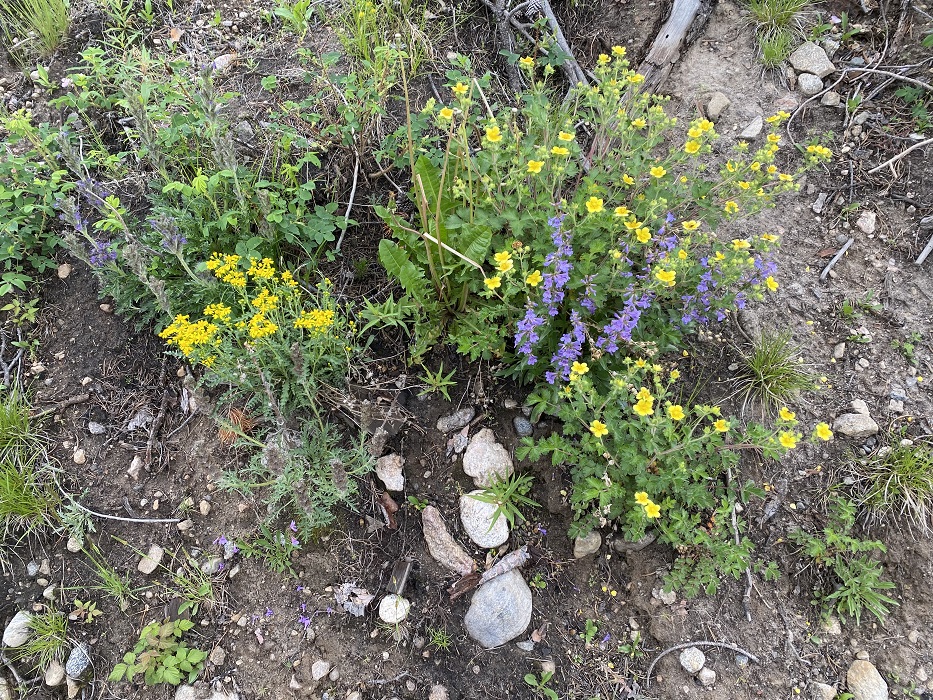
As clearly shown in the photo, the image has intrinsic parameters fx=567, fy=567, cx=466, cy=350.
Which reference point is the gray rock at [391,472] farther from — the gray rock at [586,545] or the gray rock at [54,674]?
the gray rock at [54,674]

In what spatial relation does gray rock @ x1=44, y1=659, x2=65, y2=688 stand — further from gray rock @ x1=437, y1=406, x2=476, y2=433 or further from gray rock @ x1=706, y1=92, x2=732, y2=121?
gray rock @ x1=706, y1=92, x2=732, y2=121

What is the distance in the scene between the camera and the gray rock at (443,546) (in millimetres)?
2783

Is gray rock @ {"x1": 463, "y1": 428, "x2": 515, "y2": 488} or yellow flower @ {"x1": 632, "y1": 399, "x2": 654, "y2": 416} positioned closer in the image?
yellow flower @ {"x1": 632, "y1": 399, "x2": 654, "y2": 416}

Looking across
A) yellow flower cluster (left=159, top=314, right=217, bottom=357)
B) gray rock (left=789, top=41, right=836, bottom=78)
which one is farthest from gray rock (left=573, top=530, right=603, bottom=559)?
gray rock (left=789, top=41, right=836, bottom=78)

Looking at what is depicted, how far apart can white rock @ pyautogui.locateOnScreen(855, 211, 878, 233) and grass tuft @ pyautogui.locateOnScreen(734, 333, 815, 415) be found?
1.03 metres

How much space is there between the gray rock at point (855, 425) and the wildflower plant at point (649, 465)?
2.17 ft

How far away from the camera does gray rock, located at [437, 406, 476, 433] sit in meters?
3.07


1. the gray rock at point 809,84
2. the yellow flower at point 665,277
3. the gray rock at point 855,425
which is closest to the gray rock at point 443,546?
the yellow flower at point 665,277

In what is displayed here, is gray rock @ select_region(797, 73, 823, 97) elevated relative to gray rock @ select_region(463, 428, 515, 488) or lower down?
elevated

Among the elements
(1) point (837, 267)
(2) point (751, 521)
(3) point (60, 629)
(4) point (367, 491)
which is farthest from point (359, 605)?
(1) point (837, 267)

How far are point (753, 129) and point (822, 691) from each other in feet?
10.5

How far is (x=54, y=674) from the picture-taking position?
8.34 feet

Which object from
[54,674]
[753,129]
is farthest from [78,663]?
[753,129]

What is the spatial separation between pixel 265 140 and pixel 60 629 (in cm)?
276
